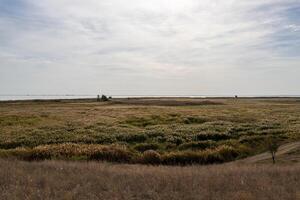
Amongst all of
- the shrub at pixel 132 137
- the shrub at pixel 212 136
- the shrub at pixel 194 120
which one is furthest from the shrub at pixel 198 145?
the shrub at pixel 194 120

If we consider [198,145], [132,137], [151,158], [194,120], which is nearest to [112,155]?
[151,158]

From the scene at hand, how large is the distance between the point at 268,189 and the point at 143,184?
12.0 ft

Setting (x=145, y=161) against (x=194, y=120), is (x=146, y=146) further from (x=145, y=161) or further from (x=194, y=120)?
(x=194, y=120)

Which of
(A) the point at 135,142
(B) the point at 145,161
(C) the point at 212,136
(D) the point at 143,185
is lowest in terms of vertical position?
(B) the point at 145,161

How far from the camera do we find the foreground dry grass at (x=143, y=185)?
10516 mm

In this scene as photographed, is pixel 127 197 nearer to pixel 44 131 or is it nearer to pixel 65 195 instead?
pixel 65 195

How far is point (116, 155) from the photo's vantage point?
27609 millimetres

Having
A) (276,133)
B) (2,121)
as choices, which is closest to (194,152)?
(276,133)

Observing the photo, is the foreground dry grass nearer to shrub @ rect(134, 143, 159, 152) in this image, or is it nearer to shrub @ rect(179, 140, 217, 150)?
shrub @ rect(134, 143, 159, 152)

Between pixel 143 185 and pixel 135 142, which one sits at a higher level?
pixel 143 185

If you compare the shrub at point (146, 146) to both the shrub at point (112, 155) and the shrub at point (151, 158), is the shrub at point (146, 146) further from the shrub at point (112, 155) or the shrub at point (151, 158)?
the shrub at point (151, 158)

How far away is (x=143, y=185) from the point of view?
12.0 m

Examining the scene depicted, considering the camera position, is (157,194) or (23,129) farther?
(23,129)

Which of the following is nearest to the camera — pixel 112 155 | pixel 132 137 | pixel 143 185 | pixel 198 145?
pixel 143 185
